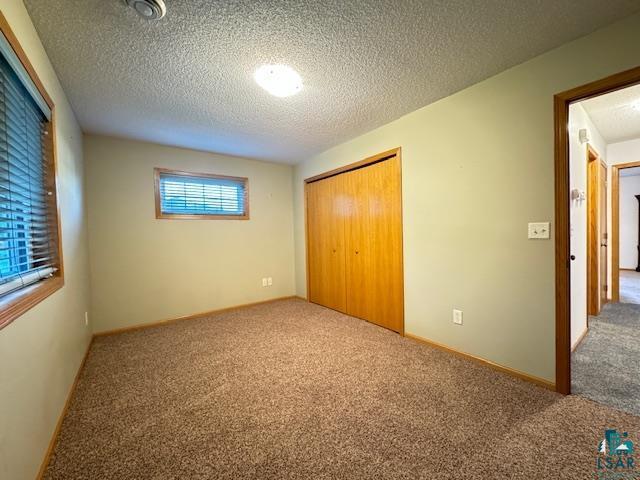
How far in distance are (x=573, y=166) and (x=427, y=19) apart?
2003 mm

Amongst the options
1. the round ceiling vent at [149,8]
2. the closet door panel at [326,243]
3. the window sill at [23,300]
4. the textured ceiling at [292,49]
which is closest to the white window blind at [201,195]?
the textured ceiling at [292,49]

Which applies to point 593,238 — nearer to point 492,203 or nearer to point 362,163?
point 492,203

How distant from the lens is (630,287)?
15.0ft

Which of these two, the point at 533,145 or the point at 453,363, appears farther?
the point at 453,363

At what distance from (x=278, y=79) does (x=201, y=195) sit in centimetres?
228

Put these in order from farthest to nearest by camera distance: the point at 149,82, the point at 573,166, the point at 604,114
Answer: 1. the point at 604,114
2. the point at 573,166
3. the point at 149,82

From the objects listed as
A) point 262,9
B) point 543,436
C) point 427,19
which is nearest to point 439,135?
point 427,19

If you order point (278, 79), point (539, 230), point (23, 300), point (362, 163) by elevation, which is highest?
point (278, 79)

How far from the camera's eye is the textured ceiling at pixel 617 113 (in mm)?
2277

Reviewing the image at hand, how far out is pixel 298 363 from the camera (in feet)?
7.22

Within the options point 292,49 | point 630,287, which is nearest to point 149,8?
point 292,49

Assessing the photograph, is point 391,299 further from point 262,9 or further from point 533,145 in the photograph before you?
point 262,9

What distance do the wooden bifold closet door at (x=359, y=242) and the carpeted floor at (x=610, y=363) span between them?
4.57ft

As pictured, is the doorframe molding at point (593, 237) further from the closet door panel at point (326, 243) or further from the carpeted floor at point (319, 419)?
the closet door panel at point (326, 243)
